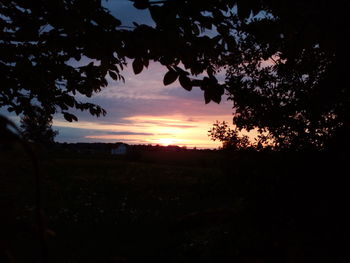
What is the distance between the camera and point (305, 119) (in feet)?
28.9

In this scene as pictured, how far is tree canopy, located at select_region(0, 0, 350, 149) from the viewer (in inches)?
134

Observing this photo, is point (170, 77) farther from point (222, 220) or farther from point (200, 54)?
point (222, 220)

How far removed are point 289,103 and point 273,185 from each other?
5886 millimetres

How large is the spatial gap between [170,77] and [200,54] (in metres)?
0.69

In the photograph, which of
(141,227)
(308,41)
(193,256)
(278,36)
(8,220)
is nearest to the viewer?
(8,220)

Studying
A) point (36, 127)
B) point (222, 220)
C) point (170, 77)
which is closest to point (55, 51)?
point (36, 127)

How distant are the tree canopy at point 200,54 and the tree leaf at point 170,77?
11 mm

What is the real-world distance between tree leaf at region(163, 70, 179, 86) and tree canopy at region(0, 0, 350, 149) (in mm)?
11

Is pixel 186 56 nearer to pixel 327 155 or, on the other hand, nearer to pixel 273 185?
pixel 273 185

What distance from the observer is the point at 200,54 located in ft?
12.8

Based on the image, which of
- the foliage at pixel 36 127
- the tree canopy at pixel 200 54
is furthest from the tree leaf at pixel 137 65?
the foliage at pixel 36 127

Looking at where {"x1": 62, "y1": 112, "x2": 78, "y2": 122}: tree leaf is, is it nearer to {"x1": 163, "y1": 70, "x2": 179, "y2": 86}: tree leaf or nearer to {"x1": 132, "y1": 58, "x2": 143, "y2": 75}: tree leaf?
{"x1": 132, "y1": 58, "x2": 143, "y2": 75}: tree leaf

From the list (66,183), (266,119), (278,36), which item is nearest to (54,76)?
(278,36)

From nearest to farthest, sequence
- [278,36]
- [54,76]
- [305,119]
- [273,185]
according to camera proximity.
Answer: [273,185] < [278,36] < [54,76] < [305,119]
